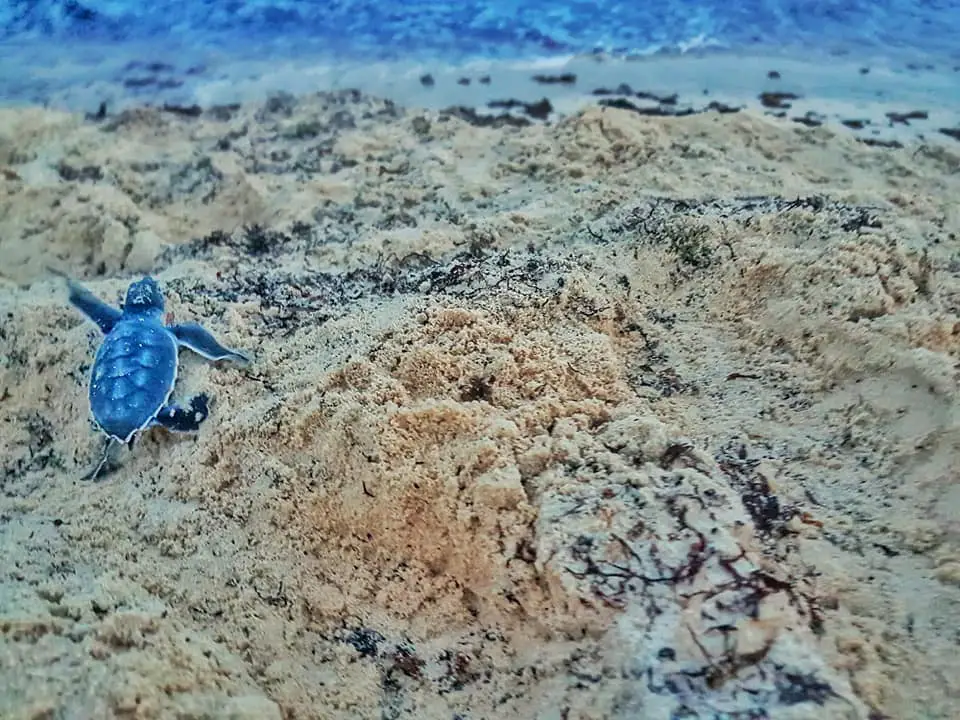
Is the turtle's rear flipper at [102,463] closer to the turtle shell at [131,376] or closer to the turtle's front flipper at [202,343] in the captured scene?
the turtle shell at [131,376]

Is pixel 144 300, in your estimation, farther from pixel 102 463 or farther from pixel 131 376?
pixel 102 463

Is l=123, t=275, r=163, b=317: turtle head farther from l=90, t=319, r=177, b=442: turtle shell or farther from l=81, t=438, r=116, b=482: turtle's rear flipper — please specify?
l=81, t=438, r=116, b=482: turtle's rear flipper

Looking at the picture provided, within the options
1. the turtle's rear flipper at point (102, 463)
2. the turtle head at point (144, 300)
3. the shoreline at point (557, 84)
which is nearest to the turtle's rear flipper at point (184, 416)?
the turtle's rear flipper at point (102, 463)

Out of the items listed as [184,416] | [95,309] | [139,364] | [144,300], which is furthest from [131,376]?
[95,309]

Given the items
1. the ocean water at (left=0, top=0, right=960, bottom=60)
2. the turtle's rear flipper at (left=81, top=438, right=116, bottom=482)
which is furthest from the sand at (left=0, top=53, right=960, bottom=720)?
the ocean water at (left=0, top=0, right=960, bottom=60)

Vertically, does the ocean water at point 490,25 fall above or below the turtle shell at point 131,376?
above

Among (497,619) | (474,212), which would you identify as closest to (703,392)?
(497,619)

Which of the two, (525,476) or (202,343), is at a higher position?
(525,476)
